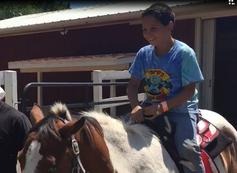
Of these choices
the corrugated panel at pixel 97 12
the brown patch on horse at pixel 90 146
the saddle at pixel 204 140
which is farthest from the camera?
the corrugated panel at pixel 97 12

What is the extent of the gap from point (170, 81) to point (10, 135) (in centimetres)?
160

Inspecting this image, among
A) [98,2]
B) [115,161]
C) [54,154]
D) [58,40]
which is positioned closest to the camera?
[54,154]

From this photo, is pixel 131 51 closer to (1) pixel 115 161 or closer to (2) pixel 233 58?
(2) pixel 233 58

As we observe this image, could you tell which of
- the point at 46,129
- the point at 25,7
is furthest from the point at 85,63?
the point at 25,7

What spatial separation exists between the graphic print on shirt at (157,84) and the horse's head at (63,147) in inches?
33.5

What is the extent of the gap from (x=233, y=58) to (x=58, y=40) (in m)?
5.06

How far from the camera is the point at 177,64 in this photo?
3840 millimetres

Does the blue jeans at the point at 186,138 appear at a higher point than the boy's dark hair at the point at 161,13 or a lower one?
lower

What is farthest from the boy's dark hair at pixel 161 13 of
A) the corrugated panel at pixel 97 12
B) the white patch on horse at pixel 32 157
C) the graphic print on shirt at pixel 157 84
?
the corrugated panel at pixel 97 12

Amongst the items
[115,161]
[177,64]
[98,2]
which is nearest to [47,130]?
[115,161]

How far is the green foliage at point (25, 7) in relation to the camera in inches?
1428

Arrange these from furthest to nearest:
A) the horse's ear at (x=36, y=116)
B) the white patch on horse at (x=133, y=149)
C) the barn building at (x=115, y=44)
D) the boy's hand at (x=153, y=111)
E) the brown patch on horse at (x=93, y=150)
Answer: the barn building at (x=115, y=44) < the boy's hand at (x=153, y=111) < the white patch on horse at (x=133, y=149) < the horse's ear at (x=36, y=116) < the brown patch on horse at (x=93, y=150)

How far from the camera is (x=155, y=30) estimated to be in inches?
149

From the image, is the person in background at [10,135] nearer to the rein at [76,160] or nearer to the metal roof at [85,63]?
the rein at [76,160]
